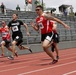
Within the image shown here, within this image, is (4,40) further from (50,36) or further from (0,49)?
(50,36)

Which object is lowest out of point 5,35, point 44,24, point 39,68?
point 39,68

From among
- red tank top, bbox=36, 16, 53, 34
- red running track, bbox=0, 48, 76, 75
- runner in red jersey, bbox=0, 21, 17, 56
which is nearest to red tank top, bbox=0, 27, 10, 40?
runner in red jersey, bbox=0, 21, 17, 56

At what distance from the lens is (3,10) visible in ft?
96.3

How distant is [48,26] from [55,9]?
33.4 meters

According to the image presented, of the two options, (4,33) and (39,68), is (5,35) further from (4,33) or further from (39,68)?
(39,68)

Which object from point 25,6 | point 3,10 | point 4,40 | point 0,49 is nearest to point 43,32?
point 4,40

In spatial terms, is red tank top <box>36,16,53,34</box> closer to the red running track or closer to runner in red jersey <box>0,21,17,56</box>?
the red running track

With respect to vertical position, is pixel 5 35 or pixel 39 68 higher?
pixel 5 35

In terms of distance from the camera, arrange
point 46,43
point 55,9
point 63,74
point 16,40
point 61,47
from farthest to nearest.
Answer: point 55,9 < point 61,47 < point 16,40 < point 46,43 < point 63,74

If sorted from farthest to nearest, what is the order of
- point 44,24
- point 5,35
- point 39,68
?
point 5,35 → point 44,24 → point 39,68

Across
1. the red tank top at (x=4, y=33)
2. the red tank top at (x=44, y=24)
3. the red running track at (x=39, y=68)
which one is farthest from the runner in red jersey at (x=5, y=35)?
the red tank top at (x=44, y=24)

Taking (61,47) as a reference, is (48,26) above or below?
above

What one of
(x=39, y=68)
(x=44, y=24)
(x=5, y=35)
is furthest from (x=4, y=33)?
(x=39, y=68)

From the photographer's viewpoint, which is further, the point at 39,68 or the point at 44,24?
the point at 44,24
